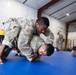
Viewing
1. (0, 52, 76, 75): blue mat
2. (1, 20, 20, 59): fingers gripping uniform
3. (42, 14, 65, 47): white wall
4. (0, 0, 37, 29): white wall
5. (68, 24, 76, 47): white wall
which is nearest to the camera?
(0, 52, 76, 75): blue mat

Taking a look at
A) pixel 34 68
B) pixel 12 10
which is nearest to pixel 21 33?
pixel 34 68

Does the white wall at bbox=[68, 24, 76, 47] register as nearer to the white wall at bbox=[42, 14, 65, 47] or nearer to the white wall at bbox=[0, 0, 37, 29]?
the white wall at bbox=[42, 14, 65, 47]

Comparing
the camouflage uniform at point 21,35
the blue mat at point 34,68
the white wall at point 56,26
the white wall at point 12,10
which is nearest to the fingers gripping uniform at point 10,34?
the camouflage uniform at point 21,35

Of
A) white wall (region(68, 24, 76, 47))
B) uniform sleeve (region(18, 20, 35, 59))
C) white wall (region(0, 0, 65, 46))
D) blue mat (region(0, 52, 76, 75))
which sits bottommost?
blue mat (region(0, 52, 76, 75))

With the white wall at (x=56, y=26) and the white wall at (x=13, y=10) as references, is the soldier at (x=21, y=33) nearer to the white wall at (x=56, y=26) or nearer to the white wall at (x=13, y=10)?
the white wall at (x=13, y=10)

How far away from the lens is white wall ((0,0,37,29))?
6.25 meters

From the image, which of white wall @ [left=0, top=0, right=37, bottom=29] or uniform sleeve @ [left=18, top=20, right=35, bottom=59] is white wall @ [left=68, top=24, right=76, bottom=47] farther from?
uniform sleeve @ [left=18, top=20, right=35, bottom=59]

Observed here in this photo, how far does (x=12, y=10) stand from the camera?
674cm

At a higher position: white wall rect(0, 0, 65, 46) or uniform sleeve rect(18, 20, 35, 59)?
white wall rect(0, 0, 65, 46)

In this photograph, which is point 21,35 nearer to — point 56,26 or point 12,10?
point 12,10

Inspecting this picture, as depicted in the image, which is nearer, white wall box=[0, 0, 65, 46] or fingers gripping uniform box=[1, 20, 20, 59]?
fingers gripping uniform box=[1, 20, 20, 59]

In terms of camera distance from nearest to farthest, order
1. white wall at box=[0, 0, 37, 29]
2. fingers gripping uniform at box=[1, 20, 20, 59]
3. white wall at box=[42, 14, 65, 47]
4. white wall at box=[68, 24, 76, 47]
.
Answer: fingers gripping uniform at box=[1, 20, 20, 59]
white wall at box=[0, 0, 37, 29]
white wall at box=[42, 14, 65, 47]
white wall at box=[68, 24, 76, 47]

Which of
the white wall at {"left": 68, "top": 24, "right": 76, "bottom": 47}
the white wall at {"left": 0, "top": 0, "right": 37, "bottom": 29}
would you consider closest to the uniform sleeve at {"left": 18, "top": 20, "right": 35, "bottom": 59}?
the white wall at {"left": 0, "top": 0, "right": 37, "bottom": 29}

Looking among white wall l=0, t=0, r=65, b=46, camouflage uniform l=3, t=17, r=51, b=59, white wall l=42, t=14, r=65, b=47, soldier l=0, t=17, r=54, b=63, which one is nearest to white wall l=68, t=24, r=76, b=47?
white wall l=42, t=14, r=65, b=47
